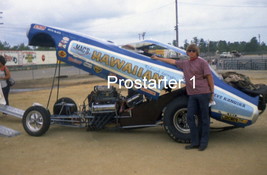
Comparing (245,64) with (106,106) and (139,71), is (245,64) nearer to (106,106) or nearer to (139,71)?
(139,71)

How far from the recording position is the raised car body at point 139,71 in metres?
5.34

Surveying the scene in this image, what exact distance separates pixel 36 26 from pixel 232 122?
4.69m

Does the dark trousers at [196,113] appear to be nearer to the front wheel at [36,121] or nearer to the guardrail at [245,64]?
the front wheel at [36,121]

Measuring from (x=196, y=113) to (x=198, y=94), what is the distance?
376mm

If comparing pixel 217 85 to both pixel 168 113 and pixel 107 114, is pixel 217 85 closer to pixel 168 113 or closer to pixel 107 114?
pixel 168 113

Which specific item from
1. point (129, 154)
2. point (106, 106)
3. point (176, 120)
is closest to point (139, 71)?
point (106, 106)

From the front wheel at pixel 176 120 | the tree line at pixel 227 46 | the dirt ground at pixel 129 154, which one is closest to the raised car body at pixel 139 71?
the front wheel at pixel 176 120

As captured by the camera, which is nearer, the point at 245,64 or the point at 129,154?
the point at 129,154

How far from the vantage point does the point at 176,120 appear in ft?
18.5

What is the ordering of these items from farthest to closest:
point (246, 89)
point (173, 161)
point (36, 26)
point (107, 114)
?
point (36, 26)
point (107, 114)
point (246, 89)
point (173, 161)

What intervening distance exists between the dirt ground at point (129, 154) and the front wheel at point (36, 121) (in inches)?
6.5

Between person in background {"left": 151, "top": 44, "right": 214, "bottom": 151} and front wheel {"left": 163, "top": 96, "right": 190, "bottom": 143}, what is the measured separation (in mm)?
270

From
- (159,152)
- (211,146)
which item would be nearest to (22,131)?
(159,152)

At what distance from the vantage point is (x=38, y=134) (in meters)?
6.36
